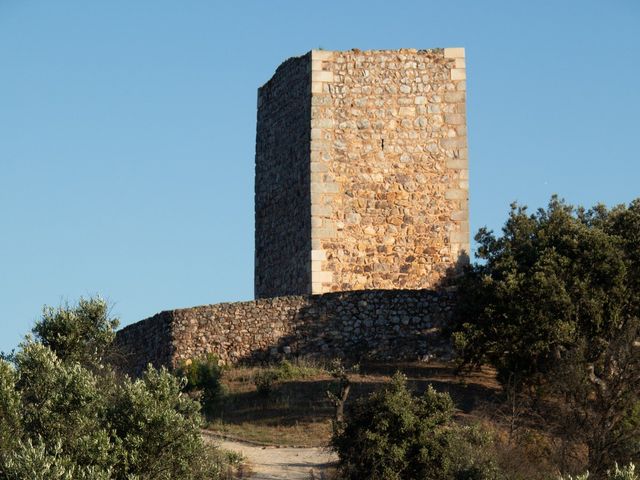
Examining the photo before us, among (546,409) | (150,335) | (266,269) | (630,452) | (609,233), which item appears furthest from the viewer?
(266,269)

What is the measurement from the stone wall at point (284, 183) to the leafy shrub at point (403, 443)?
960cm

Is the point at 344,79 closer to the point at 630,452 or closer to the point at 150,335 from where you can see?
the point at 150,335

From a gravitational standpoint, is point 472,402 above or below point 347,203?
below

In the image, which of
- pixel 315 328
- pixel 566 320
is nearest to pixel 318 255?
pixel 315 328

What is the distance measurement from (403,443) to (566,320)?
6.05m

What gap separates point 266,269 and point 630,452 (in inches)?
524

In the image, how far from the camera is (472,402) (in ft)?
105

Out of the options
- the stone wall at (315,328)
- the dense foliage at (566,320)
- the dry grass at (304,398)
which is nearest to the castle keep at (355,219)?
the stone wall at (315,328)

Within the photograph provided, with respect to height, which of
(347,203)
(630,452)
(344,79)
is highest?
(344,79)

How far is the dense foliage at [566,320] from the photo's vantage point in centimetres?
3006

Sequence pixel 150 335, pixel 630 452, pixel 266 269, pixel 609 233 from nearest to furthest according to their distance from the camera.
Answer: pixel 630 452, pixel 609 233, pixel 150 335, pixel 266 269

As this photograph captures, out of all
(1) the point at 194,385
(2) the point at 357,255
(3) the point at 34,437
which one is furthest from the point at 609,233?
(3) the point at 34,437

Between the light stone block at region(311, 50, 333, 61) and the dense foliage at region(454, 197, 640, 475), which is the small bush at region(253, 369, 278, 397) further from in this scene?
the light stone block at region(311, 50, 333, 61)

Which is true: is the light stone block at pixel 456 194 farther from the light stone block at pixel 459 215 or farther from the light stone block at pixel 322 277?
the light stone block at pixel 322 277
